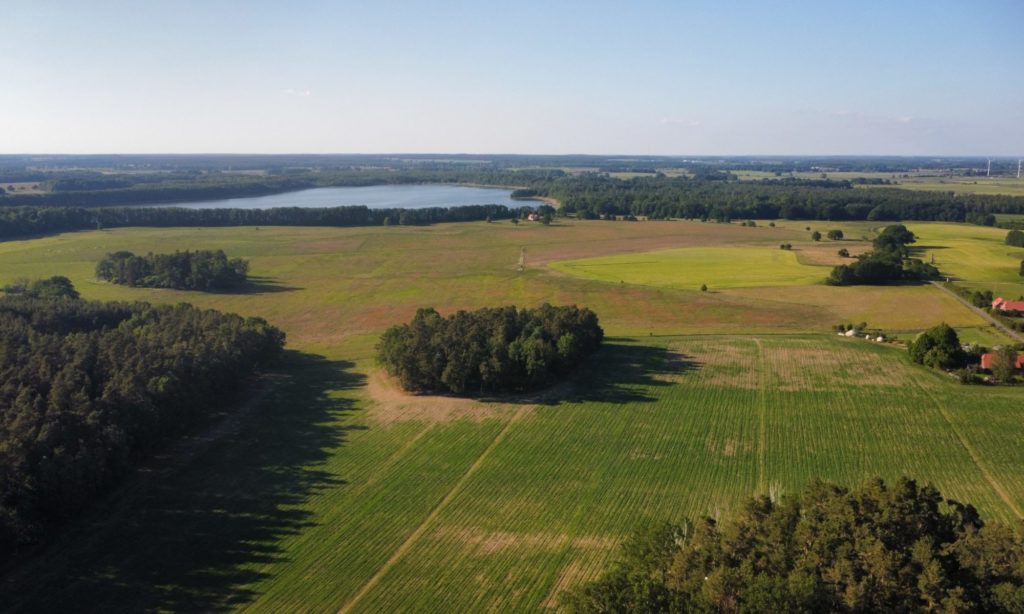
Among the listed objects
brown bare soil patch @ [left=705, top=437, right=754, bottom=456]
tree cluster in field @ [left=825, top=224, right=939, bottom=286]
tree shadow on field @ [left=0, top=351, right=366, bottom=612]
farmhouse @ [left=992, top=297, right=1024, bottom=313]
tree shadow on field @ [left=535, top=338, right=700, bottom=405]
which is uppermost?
tree cluster in field @ [left=825, top=224, right=939, bottom=286]

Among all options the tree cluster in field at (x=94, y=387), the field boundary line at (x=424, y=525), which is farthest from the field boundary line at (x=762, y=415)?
the tree cluster in field at (x=94, y=387)

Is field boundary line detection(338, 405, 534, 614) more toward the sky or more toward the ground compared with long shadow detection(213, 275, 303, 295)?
more toward the ground

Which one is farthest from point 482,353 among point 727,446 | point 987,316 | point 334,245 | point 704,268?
point 334,245

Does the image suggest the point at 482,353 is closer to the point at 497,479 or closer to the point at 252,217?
the point at 497,479

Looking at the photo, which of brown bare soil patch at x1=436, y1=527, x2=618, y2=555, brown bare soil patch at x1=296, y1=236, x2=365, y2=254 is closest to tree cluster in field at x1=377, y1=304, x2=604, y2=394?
brown bare soil patch at x1=436, y1=527, x2=618, y2=555

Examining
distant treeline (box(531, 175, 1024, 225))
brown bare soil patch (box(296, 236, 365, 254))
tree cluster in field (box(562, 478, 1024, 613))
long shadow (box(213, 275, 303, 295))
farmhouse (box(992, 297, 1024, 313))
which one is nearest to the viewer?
tree cluster in field (box(562, 478, 1024, 613))

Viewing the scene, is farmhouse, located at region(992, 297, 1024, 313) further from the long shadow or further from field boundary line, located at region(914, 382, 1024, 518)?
the long shadow

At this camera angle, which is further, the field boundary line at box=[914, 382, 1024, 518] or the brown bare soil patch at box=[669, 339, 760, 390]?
the brown bare soil patch at box=[669, 339, 760, 390]
